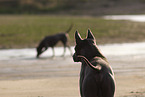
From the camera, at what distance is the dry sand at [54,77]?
8.09 metres

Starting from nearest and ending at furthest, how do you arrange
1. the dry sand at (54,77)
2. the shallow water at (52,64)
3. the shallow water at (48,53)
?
1. the dry sand at (54,77)
2. the shallow water at (52,64)
3. the shallow water at (48,53)

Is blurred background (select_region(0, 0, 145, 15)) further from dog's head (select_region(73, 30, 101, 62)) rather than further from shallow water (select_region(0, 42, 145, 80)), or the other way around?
dog's head (select_region(73, 30, 101, 62))

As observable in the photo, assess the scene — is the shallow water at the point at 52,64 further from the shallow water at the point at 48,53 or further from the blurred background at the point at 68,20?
the blurred background at the point at 68,20

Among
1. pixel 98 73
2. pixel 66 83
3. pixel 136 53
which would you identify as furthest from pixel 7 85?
pixel 136 53

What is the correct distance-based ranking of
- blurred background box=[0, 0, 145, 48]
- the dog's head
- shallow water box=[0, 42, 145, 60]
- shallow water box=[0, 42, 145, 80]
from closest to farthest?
1. the dog's head
2. shallow water box=[0, 42, 145, 80]
3. shallow water box=[0, 42, 145, 60]
4. blurred background box=[0, 0, 145, 48]

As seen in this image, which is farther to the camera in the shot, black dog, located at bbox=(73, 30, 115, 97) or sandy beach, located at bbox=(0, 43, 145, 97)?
sandy beach, located at bbox=(0, 43, 145, 97)

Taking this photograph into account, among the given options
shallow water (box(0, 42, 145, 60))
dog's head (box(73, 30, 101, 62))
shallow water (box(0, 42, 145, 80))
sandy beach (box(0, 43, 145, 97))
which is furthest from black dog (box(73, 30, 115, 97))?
shallow water (box(0, 42, 145, 60))

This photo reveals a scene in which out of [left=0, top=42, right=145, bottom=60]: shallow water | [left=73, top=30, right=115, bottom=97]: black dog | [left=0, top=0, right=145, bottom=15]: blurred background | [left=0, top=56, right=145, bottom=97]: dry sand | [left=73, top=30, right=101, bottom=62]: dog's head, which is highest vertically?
[left=0, top=0, right=145, bottom=15]: blurred background

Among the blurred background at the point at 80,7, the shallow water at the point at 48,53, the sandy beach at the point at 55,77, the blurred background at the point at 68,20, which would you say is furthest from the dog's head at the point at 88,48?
Answer: the blurred background at the point at 80,7

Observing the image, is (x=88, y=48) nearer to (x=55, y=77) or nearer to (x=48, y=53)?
(x=55, y=77)

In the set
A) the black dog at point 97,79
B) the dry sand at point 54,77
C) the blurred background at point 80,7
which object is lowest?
the dry sand at point 54,77

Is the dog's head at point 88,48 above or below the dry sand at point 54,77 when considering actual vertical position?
above

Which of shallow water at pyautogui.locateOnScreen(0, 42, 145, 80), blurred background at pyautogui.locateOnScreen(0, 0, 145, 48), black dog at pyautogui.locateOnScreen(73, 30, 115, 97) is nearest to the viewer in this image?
black dog at pyautogui.locateOnScreen(73, 30, 115, 97)

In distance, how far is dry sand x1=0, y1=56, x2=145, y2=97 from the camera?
26.5ft
